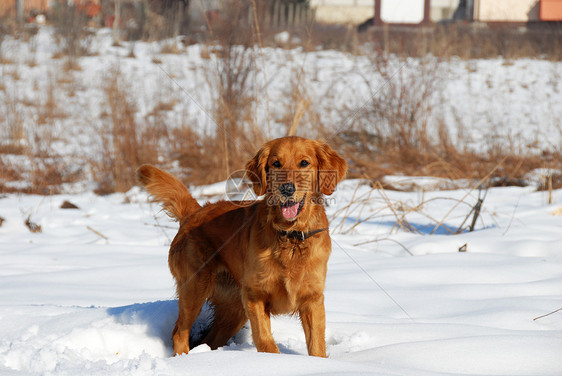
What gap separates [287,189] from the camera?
8.86 ft

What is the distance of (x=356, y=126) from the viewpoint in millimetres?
9055

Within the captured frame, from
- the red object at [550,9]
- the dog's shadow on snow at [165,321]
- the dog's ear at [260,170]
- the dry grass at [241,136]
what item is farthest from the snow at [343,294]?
the red object at [550,9]

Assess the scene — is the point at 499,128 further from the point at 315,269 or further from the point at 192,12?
the point at 192,12

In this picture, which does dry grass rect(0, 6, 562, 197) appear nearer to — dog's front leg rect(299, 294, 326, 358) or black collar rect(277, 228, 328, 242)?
black collar rect(277, 228, 328, 242)

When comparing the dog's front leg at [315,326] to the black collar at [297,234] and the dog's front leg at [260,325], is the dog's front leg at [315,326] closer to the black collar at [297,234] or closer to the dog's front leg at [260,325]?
the dog's front leg at [260,325]

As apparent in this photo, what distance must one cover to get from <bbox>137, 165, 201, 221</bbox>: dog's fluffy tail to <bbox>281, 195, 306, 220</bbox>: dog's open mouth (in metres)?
0.76

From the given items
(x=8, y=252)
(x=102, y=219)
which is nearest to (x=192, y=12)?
(x=102, y=219)

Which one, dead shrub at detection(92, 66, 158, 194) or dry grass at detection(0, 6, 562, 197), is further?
dead shrub at detection(92, 66, 158, 194)

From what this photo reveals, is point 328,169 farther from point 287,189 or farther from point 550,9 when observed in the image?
point 550,9

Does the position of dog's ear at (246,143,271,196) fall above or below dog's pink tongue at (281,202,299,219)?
above

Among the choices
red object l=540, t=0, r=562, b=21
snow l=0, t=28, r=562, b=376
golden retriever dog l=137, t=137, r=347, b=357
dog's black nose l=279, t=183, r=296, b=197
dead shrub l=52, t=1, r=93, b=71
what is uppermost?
red object l=540, t=0, r=562, b=21

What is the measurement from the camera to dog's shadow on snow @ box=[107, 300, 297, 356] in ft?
9.45

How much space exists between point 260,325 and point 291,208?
0.54 meters

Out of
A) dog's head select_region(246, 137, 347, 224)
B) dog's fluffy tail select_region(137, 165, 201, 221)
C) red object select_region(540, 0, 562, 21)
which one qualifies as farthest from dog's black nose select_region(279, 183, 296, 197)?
red object select_region(540, 0, 562, 21)
